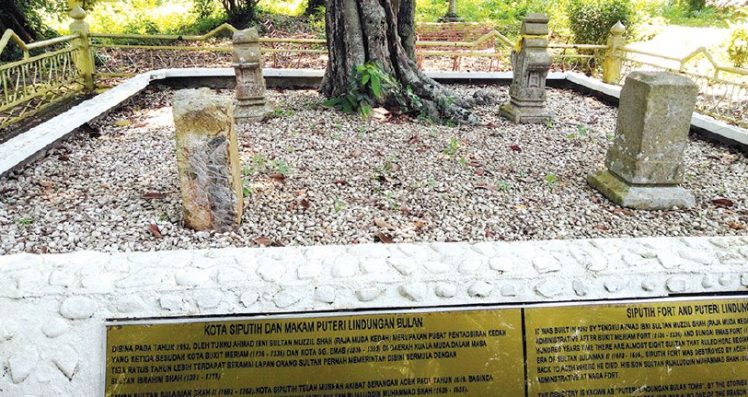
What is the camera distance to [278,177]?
4668mm

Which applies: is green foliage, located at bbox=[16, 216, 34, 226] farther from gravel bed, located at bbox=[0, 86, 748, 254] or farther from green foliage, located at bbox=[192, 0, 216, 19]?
green foliage, located at bbox=[192, 0, 216, 19]

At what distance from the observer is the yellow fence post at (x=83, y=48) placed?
7863 mm

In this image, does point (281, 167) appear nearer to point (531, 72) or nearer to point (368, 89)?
A: point (368, 89)

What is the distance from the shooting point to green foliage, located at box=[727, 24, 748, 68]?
8.64 m

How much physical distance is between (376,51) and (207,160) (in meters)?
3.52

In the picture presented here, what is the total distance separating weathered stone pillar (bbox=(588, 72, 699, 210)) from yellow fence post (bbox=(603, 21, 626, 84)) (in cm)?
480

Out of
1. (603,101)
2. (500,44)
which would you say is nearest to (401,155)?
(603,101)

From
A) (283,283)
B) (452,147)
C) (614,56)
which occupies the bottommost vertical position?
(452,147)

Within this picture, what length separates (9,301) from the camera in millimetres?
2232

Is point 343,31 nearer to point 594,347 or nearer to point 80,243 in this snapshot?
point 80,243

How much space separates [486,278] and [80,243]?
8.57 ft

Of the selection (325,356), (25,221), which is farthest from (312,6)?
(325,356)

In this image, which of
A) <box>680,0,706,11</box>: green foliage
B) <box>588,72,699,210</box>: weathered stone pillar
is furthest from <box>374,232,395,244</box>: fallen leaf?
<box>680,0,706,11</box>: green foliage

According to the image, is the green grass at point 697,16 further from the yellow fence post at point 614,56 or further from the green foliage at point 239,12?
the green foliage at point 239,12
